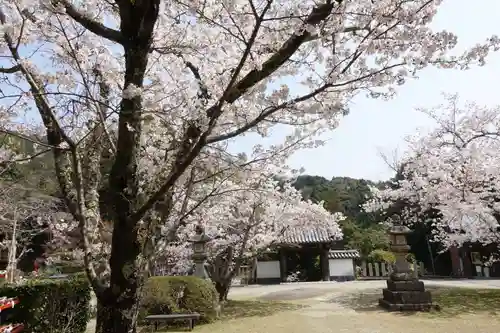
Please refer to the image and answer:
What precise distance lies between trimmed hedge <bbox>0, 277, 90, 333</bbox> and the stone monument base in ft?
24.3

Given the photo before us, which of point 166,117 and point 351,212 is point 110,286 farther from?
point 351,212

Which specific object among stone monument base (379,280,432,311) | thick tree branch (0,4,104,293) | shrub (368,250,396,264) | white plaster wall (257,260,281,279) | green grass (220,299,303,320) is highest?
thick tree branch (0,4,104,293)

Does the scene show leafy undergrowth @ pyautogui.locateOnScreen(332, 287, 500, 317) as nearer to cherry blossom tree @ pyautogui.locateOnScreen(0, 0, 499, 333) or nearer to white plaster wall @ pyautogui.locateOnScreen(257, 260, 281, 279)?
cherry blossom tree @ pyautogui.locateOnScreen(0, 0, 499, 333)

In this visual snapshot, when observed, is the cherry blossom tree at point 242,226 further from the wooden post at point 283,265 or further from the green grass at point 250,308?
the wooden post at point 283,265

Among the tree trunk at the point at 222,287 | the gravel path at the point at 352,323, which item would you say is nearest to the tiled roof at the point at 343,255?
the tree trunk at the point at 222,287

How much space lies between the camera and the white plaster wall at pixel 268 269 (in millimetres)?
24203

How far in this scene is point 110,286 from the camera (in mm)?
3080

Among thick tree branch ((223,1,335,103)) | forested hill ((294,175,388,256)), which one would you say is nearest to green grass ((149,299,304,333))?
thick tree branch ((223,1,335,103))

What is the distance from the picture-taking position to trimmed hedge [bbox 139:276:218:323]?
951cm

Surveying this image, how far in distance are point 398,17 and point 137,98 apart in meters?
2.14

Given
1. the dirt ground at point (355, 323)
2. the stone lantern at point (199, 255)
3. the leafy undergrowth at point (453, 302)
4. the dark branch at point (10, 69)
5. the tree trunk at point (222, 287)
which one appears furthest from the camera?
the tree trunk at point (222, 287)

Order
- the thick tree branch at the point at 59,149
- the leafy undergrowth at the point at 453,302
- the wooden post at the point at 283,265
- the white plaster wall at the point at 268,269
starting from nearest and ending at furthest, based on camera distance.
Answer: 1. the thick tree branch at the point at 59,149
2. the leafy undergrowth at the point at 453,302
3. the wooden post at the point at 283,265
4. the white plaster wall at the point at 268,269

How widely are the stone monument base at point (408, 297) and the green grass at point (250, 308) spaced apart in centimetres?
281

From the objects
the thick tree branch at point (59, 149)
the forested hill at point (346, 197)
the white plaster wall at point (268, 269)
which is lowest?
the white plaster wall at point (268, 269)
